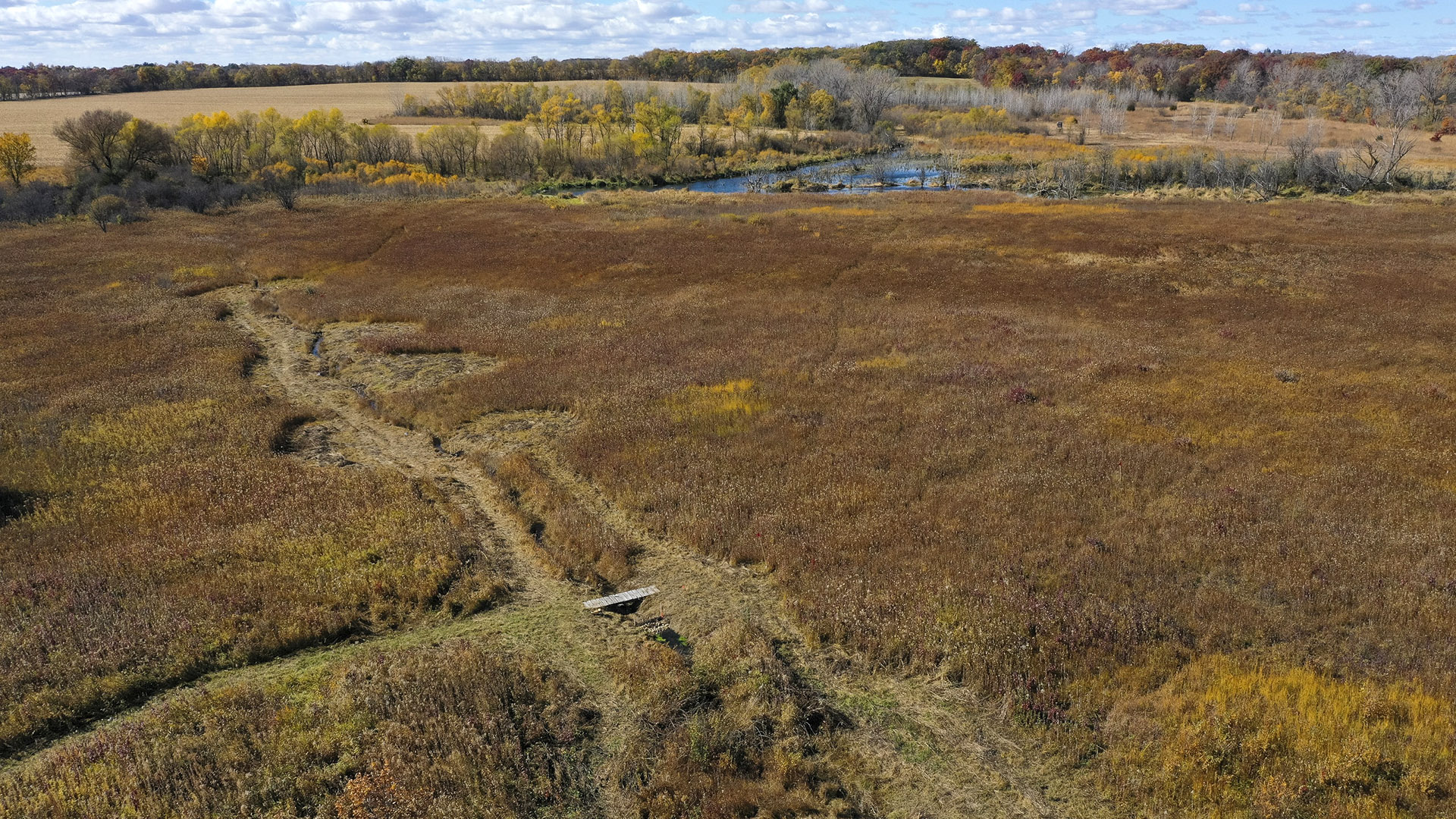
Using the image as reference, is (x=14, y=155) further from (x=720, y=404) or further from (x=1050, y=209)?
(x=1050, y=209)

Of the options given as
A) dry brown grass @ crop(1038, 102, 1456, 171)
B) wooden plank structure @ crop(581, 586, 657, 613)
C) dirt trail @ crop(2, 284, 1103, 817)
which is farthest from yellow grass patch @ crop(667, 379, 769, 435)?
dry brown grass @ crop(1038, 102, 1456, 171)

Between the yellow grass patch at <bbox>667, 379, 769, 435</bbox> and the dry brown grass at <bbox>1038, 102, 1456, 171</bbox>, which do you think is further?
the dry brown grass at <bbox>1038, 102, 1456, 171</bbox>

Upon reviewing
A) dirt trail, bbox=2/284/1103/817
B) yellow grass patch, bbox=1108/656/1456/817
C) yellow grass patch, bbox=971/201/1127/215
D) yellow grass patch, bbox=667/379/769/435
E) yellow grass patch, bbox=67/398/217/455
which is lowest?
dirt trail, bbox=2/284/1103/817

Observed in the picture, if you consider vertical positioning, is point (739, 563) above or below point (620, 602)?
above

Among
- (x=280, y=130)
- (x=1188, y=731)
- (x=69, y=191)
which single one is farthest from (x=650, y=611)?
(x=280, y=130)

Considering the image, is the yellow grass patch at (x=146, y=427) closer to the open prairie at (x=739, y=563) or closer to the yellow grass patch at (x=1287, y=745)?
the open prairie at (x=739, y=563)

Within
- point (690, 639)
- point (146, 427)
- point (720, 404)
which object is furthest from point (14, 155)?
point (690, 639)

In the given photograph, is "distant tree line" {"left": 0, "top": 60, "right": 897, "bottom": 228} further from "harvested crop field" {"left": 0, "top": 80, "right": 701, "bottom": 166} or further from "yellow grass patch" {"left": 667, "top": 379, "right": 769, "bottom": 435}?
"yellow grass patch" {"left": 667, "top": 379, "right": 769, "bottom": 435}
